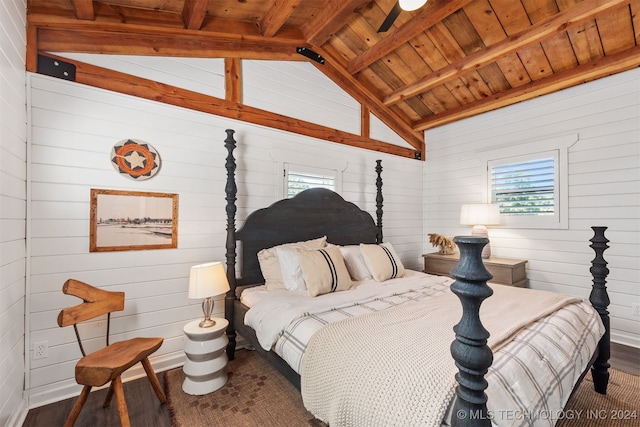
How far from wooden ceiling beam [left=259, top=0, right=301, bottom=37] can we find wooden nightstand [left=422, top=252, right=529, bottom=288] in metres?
3.10

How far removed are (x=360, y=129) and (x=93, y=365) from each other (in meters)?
3.74

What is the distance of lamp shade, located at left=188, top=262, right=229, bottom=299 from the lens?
7.14ft

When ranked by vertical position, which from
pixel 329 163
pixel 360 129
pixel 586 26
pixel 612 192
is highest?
pixel 586 26

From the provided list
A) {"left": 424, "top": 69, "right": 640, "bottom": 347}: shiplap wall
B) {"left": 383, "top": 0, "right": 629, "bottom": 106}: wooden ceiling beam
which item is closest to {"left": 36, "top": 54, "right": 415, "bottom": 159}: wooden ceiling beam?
{"left": 383, "top": 0, "right": 629, "bottom": 106}: wooden ceiling beam

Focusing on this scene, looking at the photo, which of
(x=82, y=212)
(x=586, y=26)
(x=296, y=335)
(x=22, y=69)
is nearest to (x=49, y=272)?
(x=82, y=212)

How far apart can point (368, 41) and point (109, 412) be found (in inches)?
166

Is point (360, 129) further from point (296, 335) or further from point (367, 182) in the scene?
point (296, 335)

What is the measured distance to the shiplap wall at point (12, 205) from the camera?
1.63m

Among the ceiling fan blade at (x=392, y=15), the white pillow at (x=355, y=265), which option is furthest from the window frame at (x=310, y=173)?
the ceiling fan blade at (x=392, y=15)

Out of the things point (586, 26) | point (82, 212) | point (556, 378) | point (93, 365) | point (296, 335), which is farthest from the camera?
point (586, 26)

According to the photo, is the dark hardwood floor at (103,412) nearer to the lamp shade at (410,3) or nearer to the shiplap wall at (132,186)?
the shiplap wall at (132,186)

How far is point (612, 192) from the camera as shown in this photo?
3020 mm

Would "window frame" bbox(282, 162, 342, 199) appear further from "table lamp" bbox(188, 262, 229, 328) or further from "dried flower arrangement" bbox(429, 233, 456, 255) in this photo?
"dried flower arrangement" bbox(429, 233, 456, 255)

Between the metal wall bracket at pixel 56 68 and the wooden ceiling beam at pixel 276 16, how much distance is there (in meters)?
1.76
